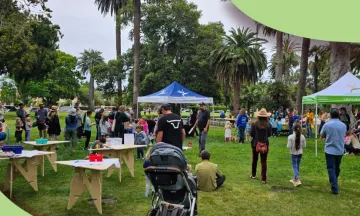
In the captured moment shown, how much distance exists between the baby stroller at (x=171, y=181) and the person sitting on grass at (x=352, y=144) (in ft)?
25.6

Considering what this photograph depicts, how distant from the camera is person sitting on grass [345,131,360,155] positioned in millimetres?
10016

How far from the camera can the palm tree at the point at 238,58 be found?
26.2m

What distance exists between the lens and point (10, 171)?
18.8ft

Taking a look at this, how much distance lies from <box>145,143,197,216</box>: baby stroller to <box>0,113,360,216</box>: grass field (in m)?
1.10

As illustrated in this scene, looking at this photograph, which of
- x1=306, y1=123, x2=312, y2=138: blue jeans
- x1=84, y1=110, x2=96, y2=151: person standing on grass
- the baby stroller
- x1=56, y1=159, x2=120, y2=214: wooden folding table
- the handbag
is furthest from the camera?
x1=306, y1=123, x2=312, y2=138: blue jeans

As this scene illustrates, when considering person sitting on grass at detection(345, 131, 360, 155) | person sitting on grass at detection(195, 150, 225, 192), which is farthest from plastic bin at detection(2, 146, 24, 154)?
person sitting on grass at detection(345, 131, 360, 155)

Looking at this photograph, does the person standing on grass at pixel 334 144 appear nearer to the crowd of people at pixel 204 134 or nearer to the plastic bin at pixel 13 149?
the crowd of people at pixel 204 134

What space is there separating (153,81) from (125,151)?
19487 mm

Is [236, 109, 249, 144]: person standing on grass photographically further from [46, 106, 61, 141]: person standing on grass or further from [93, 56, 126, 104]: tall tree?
[93, 56, 126, 104]: tall tree

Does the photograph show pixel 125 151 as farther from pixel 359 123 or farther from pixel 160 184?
pixel 359 123

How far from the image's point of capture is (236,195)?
5.67m

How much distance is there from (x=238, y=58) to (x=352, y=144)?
55.4 ft

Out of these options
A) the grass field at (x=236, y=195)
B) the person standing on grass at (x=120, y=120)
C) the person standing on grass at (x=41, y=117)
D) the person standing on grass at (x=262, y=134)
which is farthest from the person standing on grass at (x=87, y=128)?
the person standing on grass at (x=262, y=134)

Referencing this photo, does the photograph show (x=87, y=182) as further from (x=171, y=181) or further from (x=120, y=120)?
(x=120, y=120)
